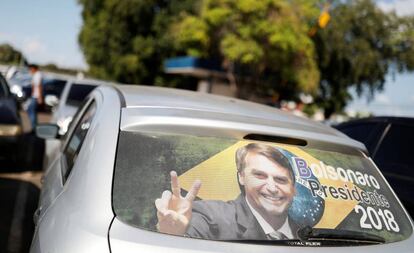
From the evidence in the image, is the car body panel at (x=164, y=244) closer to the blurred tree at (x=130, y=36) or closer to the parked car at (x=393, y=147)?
the parked car at (x=393, y=147)

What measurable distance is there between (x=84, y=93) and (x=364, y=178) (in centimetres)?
869

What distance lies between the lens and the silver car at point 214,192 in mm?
1927

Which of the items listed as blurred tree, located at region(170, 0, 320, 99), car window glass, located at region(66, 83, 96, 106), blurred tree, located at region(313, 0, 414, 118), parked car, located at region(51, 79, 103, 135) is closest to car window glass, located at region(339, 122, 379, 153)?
parked car, located at region(51, 79, 103, 135)

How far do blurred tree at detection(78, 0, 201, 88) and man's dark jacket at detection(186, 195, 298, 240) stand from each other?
3242 centimetres

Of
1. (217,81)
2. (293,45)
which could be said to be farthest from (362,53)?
(293,45)

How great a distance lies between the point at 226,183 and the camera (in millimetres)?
2148

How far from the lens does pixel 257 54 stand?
23297 mm

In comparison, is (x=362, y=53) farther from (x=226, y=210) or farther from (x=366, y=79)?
(x=226, y=210)

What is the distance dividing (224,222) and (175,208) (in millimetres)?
196

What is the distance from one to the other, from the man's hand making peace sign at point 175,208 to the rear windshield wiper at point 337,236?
1.50 ft

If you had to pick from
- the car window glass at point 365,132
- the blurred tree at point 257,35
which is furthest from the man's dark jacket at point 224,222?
the blurred tree at point 257,35

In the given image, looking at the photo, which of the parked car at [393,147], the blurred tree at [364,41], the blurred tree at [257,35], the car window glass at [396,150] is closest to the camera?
the parked car at [393,147]

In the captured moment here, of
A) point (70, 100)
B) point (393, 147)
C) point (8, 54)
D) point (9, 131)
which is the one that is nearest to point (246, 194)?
point (393, 147)

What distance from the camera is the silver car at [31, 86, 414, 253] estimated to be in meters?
1.93
